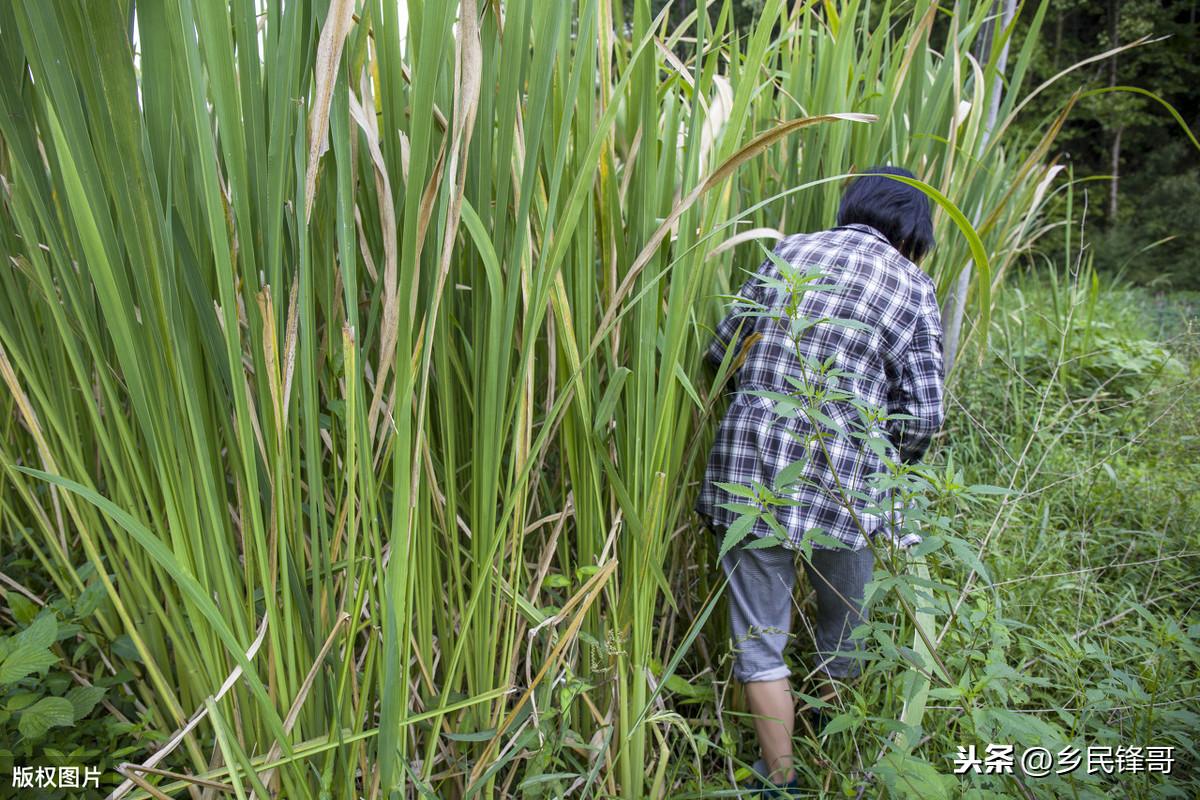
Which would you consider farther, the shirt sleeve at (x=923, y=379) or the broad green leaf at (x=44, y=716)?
the shirt sleeve at (x=923, y=379)

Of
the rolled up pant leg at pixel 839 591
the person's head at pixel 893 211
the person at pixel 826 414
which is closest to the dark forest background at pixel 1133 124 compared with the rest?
the person's head at pixel 893 211

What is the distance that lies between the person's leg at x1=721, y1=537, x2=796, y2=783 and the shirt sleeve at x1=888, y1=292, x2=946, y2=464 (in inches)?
13.7

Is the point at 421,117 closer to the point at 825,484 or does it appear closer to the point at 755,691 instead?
the point at 825,484

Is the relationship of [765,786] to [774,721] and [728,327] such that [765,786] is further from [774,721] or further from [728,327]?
[728,327]

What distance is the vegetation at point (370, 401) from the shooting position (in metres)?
0.67

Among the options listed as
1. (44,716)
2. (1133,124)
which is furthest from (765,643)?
(1133,124)

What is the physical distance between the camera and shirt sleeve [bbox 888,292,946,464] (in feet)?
4.75

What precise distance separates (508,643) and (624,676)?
0.19 meters

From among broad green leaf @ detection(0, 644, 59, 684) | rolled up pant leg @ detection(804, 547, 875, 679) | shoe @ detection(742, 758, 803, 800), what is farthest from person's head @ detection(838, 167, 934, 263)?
broad green leaf @ detection(0, 644, 59, 684)

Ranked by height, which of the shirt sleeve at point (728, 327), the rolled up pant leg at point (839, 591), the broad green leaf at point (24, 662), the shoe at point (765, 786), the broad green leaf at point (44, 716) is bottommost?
the shoe at point (765, 786)

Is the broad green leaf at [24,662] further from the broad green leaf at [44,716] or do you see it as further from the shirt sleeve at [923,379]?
the shirt sleeve at [923,379]

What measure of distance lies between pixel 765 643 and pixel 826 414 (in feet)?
1.47

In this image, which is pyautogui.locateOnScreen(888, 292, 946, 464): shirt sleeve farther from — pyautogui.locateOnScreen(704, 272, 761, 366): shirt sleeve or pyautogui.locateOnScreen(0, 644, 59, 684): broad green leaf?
pyautogui.locateOnScreen(0, 644, 59, 684): broad green leaf

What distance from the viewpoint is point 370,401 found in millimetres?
998
